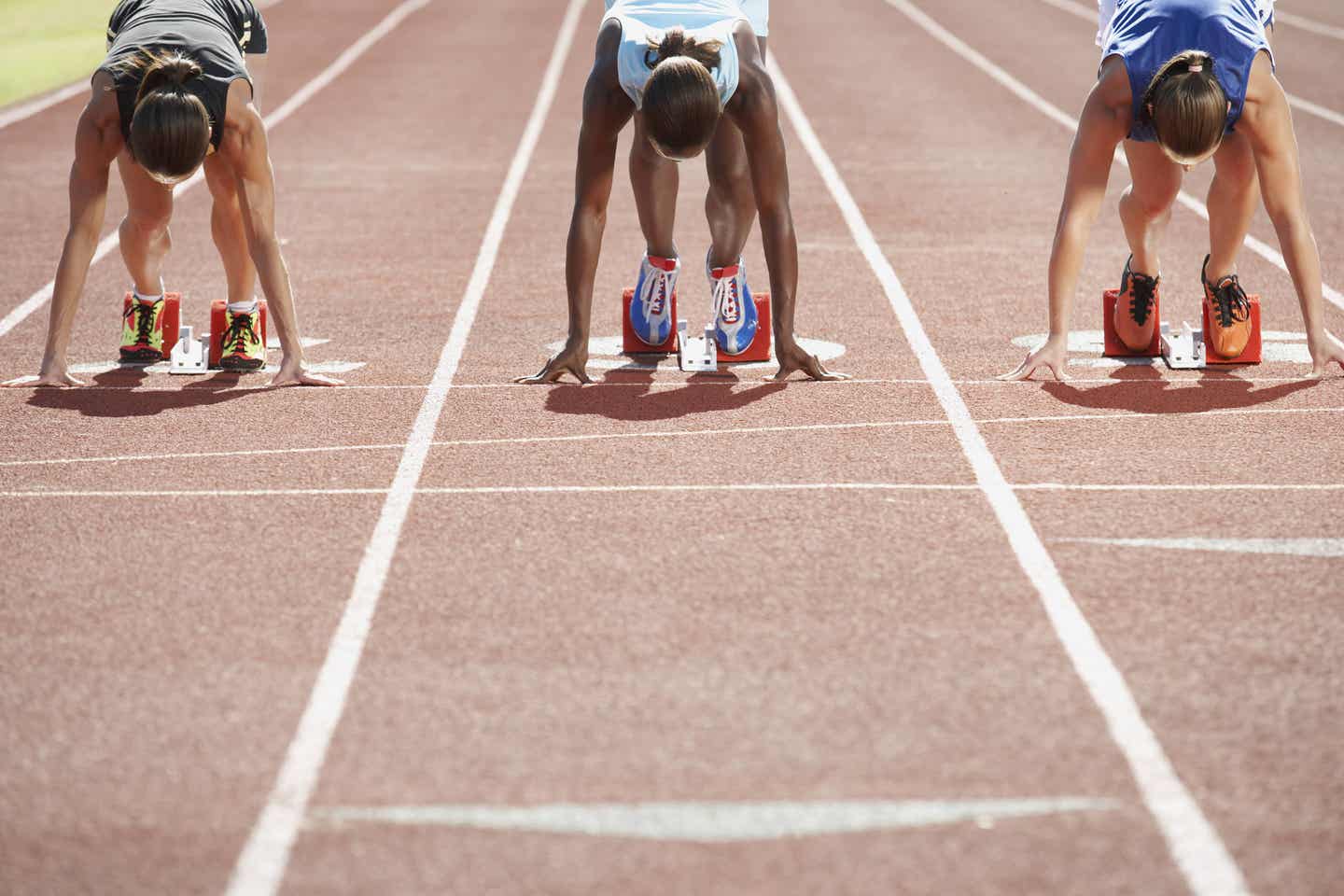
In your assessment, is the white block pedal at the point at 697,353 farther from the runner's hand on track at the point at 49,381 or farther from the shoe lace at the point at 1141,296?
the runner's hand on track at the point at 49,381

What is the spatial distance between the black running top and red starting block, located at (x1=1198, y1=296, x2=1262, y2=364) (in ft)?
12.9

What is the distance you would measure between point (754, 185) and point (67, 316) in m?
2.67

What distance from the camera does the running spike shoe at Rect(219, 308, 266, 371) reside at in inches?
294

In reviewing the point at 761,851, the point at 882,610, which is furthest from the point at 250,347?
the point at 761,851

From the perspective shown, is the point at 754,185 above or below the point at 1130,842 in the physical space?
above

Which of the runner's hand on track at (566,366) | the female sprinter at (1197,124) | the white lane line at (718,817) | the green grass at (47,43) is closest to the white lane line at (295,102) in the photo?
the runner's hand on track at (566,366)

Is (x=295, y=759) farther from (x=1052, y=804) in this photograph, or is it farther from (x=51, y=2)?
(x=51, y=2)

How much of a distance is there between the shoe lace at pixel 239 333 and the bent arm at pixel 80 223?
0.69 m

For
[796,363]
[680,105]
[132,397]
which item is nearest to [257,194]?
[132,397]

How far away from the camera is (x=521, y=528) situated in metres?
5.16

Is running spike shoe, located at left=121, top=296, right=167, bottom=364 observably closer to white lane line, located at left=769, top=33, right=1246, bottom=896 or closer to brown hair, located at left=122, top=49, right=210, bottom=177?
brown hair, located at left=122, top=49, right=210, bottom=177

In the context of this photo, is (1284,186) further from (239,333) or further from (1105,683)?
(239,333)

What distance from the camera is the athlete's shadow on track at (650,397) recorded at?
6.65 metres

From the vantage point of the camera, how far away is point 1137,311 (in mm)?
7480
